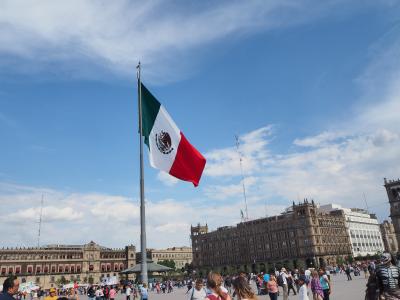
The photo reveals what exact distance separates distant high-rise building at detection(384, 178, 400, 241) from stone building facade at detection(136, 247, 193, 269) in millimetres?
81808

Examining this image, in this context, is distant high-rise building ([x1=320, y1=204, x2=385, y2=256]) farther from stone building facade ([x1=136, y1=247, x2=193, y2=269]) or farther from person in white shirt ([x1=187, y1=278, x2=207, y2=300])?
person in white shirt ([x1=187, y1=278, x2=207, y2=300])

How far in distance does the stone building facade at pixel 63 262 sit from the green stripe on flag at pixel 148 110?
106 m

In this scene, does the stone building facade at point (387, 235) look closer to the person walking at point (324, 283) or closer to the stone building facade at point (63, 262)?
the stone building facade at point (63, 262)

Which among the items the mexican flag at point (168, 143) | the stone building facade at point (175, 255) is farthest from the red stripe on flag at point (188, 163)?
the stone building facade at point (175, 255)

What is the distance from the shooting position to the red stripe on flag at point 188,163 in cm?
1182

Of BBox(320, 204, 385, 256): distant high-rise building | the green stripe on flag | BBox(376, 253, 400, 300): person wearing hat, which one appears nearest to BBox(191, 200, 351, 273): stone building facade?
BBox(320, 204, 385, 256): distant high-rise building

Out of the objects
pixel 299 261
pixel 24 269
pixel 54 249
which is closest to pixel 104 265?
pixel 54 249

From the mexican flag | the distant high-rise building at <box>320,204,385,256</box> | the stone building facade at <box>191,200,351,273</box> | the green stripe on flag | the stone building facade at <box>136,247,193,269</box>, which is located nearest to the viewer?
the mexican flag

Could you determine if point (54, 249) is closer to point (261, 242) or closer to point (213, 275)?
point (261, 242)

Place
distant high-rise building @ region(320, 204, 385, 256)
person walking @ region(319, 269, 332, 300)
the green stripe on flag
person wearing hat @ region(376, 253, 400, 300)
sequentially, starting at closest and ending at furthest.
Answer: person wearing hat @ region(376, 253, 400, 300) < the green stripe on flag < person walking @ region(319, 269, 332, 300) < distant high-rise building @ region(320, 204, 385, 256)

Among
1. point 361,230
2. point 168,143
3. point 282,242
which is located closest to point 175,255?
point 282,242

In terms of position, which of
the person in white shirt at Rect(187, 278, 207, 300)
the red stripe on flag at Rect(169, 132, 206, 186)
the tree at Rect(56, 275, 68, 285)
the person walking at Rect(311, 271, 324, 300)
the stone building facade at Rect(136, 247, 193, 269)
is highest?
the stone building facade at Rect(136, 247, 193, 269)

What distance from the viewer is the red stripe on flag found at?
11820 millimetres

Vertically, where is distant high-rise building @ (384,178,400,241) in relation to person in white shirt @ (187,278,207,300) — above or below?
above
